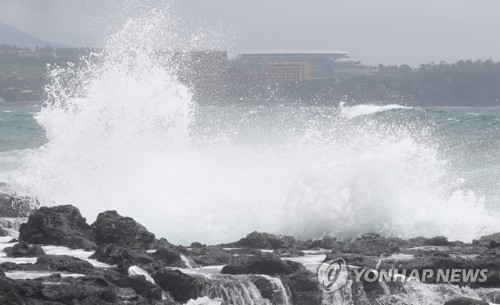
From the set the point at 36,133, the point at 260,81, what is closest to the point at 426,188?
the point at 36,133

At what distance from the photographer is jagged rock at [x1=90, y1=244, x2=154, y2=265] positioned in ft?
56.5

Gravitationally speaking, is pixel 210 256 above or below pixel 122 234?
below

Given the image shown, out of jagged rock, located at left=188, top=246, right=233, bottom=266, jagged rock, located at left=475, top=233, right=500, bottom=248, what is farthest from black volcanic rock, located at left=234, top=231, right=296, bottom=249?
jagged rock, located at left=475, top=233, right=500, bottom=248

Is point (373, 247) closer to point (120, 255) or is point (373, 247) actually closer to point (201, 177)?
point (120, 255)

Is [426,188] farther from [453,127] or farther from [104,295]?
[453,127]

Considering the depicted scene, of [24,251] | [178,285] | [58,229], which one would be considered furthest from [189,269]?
[58,229]

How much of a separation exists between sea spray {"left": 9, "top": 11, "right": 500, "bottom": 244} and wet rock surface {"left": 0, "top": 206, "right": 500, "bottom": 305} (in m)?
5.30

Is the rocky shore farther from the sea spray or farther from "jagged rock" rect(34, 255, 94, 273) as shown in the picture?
the sea spray

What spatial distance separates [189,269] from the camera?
17.5 metres

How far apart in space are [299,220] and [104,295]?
1165 centimetres

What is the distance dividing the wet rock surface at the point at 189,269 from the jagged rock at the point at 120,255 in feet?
0.05

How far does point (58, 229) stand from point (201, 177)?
10.6m

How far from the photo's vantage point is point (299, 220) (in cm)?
2617

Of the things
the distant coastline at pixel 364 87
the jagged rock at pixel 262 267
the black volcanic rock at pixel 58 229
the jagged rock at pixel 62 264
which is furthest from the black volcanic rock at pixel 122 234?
the distant coastline at pixel 364 87
